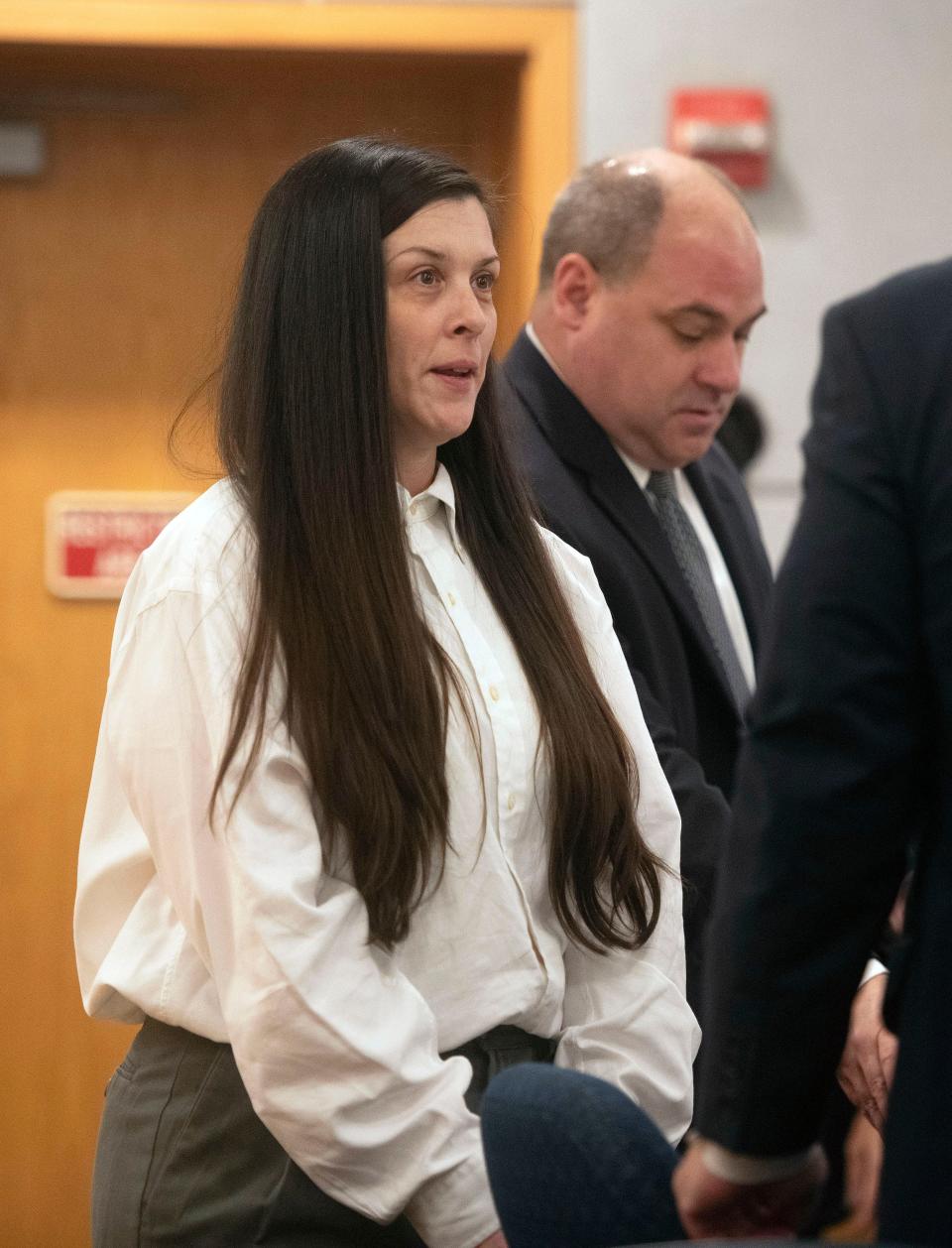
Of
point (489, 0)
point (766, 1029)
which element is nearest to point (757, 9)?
point (489, 0)

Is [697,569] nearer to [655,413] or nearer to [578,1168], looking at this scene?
[655,413]

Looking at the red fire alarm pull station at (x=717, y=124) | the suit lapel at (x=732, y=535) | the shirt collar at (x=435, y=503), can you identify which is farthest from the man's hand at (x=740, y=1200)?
the red fire alarm pull station at (x=717, y=124)

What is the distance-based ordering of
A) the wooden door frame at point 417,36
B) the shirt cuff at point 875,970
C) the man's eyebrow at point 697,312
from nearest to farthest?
the shirt cuff at point 875,970 < the man's eyebrow at point 697,312 < the wooden door frame at point 417,36

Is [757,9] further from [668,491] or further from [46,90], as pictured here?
[46,90]

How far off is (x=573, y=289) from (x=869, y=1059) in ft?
3.92

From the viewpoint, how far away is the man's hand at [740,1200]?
106cm

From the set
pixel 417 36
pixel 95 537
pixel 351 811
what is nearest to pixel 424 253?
pixel 351 811

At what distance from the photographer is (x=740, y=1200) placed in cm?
108

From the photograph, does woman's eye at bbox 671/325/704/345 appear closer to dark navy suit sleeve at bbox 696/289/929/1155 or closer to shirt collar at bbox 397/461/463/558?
shirt collar at bbox 397/461/463/558

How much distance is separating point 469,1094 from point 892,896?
0.53 m

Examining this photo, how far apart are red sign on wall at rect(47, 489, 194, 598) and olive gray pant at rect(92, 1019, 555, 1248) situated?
1.76m

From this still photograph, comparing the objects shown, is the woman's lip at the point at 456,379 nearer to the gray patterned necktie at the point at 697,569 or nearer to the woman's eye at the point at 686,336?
the gray patterned necktie at the point at 697,569

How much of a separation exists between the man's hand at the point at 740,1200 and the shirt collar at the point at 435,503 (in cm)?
72

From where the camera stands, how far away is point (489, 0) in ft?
9.47
